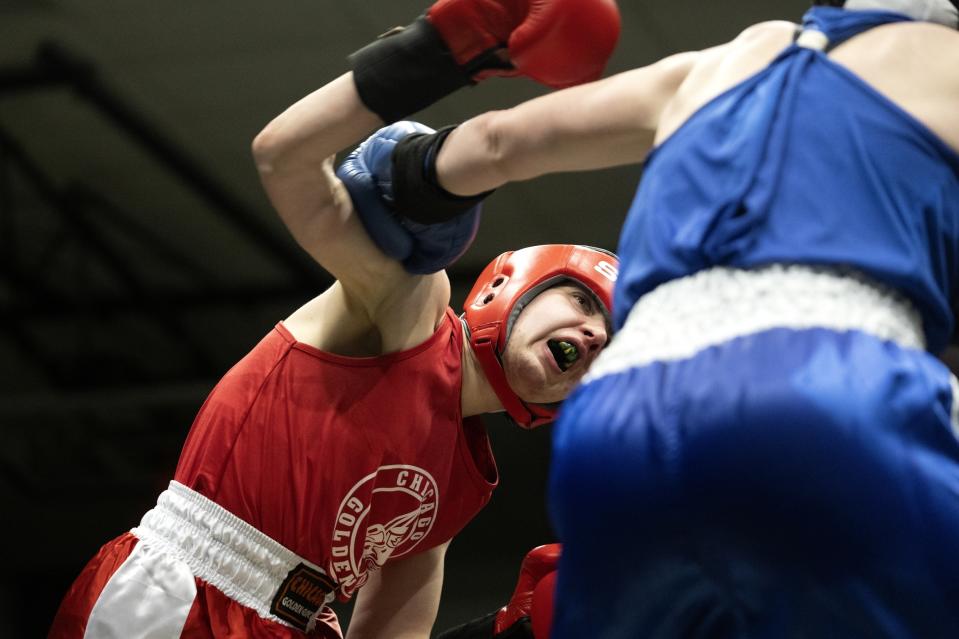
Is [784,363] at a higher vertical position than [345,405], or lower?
higher

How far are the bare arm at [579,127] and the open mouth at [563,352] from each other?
0.64m

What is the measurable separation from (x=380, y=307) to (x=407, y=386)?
140mm

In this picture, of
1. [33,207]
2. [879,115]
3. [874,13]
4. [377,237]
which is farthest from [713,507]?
[33,207]

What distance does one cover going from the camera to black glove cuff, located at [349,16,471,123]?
1.53 meters

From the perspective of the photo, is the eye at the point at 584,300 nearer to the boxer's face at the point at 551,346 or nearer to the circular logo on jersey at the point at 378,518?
the boxer's face at the point at 551,346

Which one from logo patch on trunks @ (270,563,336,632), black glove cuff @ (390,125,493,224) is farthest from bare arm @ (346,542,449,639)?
black glove cuff @ (390,125,493,224)

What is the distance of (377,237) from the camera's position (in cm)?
177

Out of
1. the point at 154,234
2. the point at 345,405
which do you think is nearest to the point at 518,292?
the point at 345,405

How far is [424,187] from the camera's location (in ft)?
5.13

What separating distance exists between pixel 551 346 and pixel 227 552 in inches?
25.0

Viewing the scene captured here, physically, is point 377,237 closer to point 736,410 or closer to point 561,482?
point 561,482

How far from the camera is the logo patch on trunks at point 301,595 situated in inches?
75.6

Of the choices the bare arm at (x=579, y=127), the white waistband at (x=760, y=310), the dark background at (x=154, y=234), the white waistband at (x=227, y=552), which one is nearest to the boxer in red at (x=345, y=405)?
the white waistband at (x=227, y=552)

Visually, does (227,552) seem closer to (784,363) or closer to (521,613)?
(521,613)
